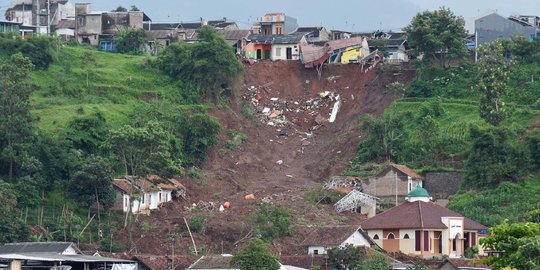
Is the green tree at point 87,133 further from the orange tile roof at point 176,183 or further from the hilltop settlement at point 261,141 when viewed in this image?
the orange tile roof at point 176,183

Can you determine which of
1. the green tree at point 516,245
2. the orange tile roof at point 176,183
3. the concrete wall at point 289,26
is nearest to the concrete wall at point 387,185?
the orange tile roof at point 176,183

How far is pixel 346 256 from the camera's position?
67062 millimetres

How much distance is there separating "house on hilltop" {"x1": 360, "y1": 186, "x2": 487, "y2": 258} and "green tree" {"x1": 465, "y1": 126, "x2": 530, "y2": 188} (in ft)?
16.7

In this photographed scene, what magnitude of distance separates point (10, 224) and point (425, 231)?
1917cm

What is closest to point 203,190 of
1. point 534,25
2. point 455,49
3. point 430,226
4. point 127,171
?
point 127,171

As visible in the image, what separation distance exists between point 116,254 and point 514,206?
64.5 ft

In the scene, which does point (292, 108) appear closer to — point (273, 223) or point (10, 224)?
point (273, 223)

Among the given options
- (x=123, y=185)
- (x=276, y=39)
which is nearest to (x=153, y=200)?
(x=123, y=185)

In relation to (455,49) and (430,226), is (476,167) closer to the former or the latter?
(430,226)

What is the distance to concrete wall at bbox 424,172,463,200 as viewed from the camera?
272ft

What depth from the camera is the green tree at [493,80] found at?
86688 mm

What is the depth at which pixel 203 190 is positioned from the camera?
82812mm

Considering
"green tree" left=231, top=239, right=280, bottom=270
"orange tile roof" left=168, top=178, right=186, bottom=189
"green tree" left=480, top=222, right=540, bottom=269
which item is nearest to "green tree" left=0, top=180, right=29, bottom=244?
"green tree" left=231, top=239, right=280, bottom=270

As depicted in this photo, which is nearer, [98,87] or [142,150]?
[142,150]
